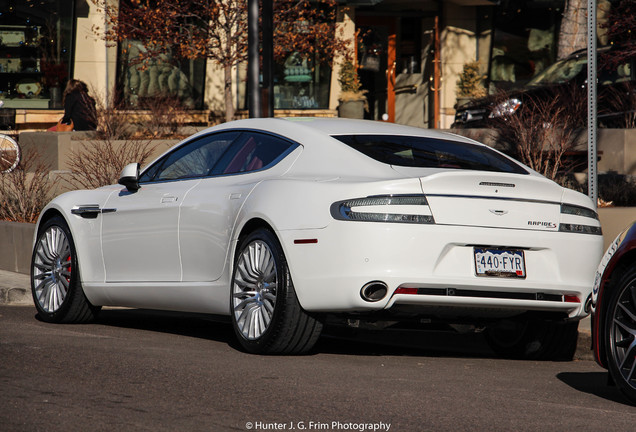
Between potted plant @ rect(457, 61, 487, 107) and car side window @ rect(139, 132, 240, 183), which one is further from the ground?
potted plant @ rect(457, 61, 487, 107)

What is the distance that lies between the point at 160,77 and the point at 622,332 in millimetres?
20993

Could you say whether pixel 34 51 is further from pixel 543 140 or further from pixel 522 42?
pixel 543 140

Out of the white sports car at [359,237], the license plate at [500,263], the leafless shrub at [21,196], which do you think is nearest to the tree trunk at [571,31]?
the leafless shrub at [21,196]

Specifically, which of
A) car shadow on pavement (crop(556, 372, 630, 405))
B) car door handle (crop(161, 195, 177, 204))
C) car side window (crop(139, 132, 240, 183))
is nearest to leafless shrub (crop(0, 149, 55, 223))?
car side window (crop(139, 132, 240, 183))

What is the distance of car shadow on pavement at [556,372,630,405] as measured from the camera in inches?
236

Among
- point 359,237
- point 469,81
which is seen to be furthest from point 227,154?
point 469,81

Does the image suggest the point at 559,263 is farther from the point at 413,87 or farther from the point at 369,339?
the point at 413,87

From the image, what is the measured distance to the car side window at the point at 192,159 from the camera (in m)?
7.89

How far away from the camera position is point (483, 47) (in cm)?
2944

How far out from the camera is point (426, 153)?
23.7 feet

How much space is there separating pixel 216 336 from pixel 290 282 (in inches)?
67.8

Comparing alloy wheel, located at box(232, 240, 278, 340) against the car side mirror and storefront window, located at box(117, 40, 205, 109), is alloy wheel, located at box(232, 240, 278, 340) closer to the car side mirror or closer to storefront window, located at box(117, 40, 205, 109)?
the car side mirror

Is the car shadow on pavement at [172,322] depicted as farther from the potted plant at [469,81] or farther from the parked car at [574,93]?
the potted plant at [469,81]

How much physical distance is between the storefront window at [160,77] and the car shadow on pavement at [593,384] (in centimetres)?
1859
